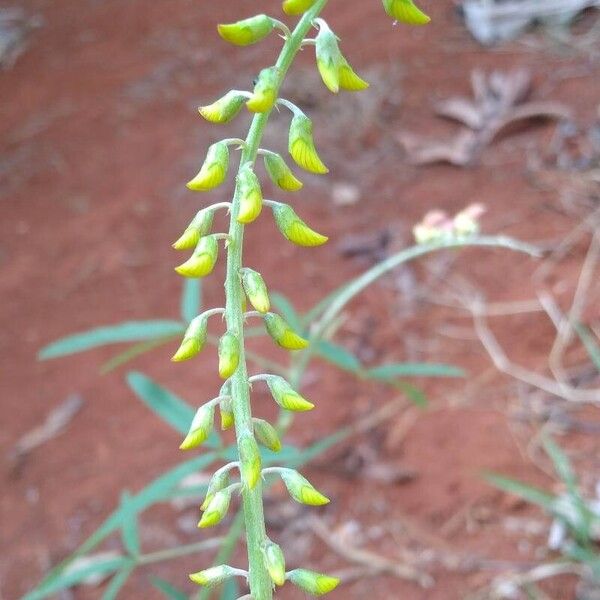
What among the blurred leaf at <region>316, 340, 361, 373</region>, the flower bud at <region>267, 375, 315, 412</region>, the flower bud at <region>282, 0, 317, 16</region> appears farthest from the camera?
the blurred leaf at <region>316, 340, 361, 373</region>

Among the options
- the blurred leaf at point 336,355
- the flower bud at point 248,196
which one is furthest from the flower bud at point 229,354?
the blurred leaf at point 336,355

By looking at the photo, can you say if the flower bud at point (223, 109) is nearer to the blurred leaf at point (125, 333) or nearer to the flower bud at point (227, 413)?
the flower bud at point (227, 413)

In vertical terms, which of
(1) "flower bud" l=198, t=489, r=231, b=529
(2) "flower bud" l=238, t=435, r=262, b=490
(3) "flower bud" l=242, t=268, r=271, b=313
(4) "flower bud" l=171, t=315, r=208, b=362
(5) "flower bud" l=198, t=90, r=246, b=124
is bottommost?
(1) "flower bud" l=198, t=489, r=231, b=529

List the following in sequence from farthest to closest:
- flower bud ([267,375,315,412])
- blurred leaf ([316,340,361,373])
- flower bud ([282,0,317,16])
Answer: blurred leaf ([316,340,361,373]) → flower bud ([267,375,315,412]) → flower bud ([282,0,317,16])

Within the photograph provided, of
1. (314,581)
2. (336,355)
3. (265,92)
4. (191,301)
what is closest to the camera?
(265,92)

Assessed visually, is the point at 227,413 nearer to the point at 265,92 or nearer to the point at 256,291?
the point at 256,291

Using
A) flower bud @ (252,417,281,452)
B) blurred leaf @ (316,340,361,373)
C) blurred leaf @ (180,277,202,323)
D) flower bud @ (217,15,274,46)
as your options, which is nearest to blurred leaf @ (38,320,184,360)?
blurred leaf @ (180,277,202,323)

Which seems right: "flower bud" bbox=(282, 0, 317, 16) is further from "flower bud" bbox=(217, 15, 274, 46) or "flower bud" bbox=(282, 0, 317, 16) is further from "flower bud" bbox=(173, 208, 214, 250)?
"flower bud" bbox=(173, 208, 214, 250)

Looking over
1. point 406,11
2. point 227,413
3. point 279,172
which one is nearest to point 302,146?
point 279,172
